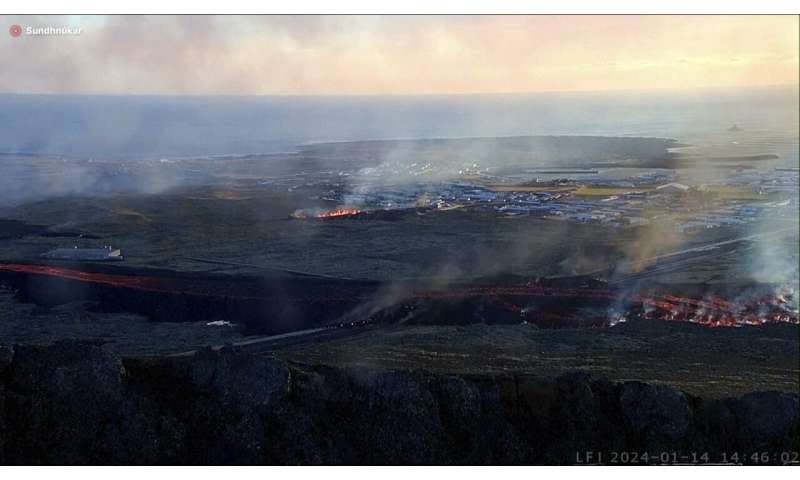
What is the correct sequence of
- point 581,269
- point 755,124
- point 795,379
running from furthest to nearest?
point 755,124 → point 581,269 → point 795,379

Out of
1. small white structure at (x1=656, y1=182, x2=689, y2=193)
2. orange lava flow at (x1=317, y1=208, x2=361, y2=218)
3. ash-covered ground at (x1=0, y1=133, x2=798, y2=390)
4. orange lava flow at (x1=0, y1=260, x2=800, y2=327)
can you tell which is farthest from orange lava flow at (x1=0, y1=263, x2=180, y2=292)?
small white structure at (x1=656, y1=182, x2=689, y2=193)

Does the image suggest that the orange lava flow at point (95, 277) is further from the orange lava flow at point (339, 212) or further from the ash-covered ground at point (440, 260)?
the orange lava flow at point (339, 212)

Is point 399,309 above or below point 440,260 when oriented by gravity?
below

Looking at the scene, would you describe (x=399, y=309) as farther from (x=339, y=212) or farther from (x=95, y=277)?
(x=339, y=212)

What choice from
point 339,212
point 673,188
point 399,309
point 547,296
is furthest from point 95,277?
point 673,188

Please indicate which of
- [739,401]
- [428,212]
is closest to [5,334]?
[739,401]

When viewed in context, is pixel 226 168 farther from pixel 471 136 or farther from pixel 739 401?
pixel 739 401

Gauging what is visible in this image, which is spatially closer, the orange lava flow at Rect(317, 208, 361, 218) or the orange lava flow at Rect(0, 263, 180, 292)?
the orange lava flow at Rect(0, 263, 180, 292)

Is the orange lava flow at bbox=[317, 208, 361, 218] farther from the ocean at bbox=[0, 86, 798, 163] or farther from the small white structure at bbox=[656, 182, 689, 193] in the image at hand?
the small white structure at bbox=[656, 182, 689, 193]
